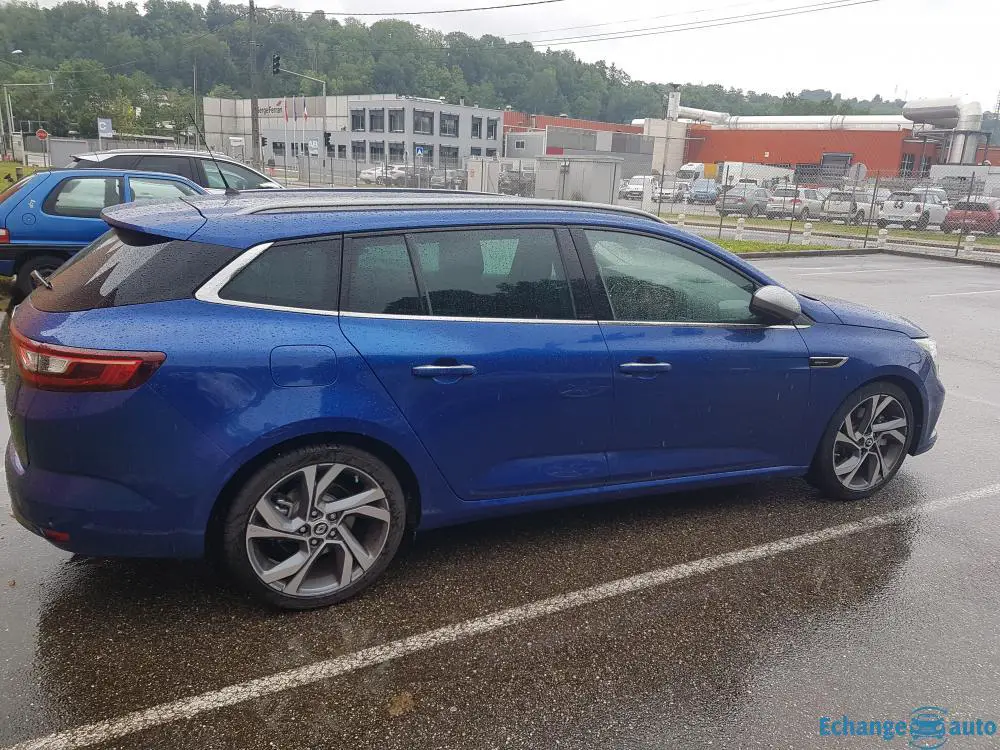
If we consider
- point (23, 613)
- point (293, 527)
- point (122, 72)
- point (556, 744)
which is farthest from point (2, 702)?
point (122, 72)

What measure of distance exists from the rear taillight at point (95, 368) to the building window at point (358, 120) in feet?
268

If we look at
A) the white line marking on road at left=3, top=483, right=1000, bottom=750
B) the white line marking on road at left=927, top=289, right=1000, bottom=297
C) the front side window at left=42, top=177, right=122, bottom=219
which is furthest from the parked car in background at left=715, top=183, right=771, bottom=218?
the white line marking on road at left=3, top=483, right=1000, bottom=750

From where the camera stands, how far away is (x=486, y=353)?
3.34 m

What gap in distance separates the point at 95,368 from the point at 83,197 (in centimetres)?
728

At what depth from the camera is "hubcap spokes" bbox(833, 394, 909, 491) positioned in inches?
175

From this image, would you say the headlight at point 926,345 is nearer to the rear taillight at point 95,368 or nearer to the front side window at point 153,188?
the rear taillight at point 95,368

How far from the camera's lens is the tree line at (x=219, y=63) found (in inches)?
3145

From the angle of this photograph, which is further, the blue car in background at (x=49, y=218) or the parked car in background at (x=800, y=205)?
the parked car in background at (x=800, y=205)

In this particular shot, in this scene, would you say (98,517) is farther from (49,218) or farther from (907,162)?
(907,162)

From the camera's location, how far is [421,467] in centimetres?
332

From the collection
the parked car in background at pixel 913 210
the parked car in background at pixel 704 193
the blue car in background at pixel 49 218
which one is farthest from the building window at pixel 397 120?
the blue car in background at pixel 49 218

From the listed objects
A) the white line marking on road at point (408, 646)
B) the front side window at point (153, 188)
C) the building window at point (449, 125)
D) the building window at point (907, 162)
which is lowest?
the white line marking on road at point (408, 646)

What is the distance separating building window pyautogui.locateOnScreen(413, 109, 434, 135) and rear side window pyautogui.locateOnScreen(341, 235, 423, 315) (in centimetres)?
7689

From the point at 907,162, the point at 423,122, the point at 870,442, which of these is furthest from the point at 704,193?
the point at 423,122
